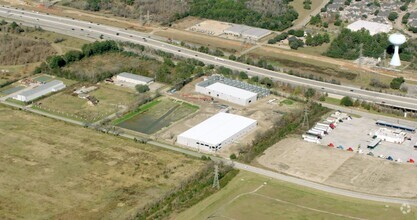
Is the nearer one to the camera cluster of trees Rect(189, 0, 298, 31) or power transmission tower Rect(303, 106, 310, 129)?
power transmission tower Rect(303, 106, 310, 129)

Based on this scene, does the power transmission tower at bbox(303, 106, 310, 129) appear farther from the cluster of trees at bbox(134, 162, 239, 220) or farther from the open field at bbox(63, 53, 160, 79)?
the open field at bbox(63, 53, 160, 79)

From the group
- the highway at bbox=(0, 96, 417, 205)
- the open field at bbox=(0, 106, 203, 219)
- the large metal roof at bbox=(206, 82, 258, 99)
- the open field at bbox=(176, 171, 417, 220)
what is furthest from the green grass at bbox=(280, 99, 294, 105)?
the open field at bbox=(176, 171, 417, 220)

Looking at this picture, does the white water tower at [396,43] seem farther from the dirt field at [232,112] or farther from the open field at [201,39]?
the open field at [201,39]

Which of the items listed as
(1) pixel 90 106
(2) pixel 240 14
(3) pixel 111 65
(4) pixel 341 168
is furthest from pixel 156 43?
(4) pixel 341 168

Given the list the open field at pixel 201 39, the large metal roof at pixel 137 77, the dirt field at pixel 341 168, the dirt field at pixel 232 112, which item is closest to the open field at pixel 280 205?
the dirt field at pixel 341 168

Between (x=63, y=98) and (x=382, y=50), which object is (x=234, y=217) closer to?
(x=63, y=98)

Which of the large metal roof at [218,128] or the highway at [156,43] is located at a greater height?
the highway at [156,43]
